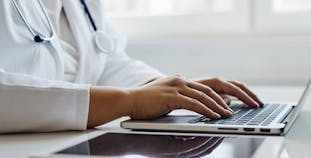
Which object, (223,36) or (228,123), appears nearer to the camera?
(228,123)

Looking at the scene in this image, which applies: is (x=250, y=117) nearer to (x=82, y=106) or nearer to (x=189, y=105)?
(x=189, y=105)

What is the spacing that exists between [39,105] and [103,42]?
16.8 inches

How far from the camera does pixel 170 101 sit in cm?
84

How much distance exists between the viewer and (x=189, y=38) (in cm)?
175

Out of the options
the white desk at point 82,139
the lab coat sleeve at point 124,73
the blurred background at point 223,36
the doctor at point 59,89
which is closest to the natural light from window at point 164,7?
the blurred background at point 223,36

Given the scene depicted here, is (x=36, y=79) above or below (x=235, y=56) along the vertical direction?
above

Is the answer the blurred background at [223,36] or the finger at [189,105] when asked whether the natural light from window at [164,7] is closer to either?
the blurred background at [223,36]

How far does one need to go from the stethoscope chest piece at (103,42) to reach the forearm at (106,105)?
36 cm

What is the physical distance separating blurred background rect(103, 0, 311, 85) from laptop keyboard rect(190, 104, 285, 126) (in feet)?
2.08

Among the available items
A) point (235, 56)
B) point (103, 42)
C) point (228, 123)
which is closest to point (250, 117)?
point (228, 123)

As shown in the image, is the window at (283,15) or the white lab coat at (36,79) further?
the window at (283,15)

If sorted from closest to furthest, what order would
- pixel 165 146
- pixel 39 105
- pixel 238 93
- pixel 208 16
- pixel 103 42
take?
pixel 165 146, pixel 39 105, pixel 238 93, pixel 103 42, pixel 208 16

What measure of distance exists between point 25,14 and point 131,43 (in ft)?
2.75

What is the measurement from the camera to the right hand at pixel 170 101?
2.75 feet
